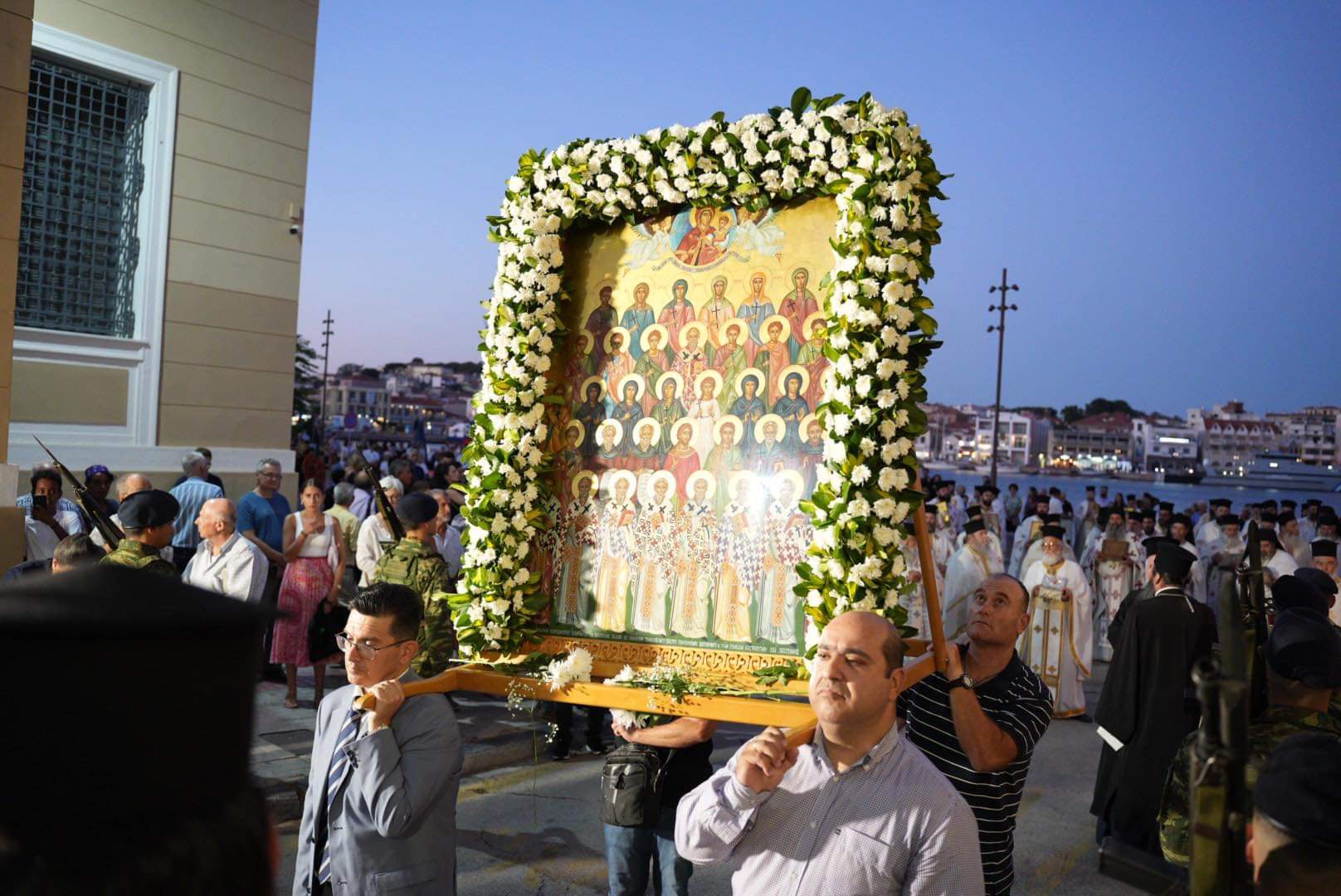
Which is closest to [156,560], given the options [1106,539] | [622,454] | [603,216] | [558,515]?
[558,515]

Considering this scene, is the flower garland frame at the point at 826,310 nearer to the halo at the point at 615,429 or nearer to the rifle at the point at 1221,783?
the halo at the point at 615,429

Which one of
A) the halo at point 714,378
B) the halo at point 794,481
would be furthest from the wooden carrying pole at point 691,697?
the halo at point 714,378

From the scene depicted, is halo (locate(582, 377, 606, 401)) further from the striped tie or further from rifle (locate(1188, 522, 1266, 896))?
rifle (locate(1188, 522, 1266, 896))

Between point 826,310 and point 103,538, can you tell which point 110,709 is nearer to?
point 826,310

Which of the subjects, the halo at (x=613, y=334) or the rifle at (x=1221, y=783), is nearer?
the rifle at (x=1221, y=783)

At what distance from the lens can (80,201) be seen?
12109 millimetres

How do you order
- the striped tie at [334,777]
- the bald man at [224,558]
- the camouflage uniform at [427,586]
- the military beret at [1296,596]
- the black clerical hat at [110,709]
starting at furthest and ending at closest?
the bald man at [224,558] < the camouflage uniform at [427,586] < the military beret at [1296,596] < the striped tie at [334,777] < the black clerical hat at [110,709]

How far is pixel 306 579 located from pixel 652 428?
5.79 m

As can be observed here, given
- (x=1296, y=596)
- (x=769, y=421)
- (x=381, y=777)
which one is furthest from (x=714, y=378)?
(x=1296, y=596)

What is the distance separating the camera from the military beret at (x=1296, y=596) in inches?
216

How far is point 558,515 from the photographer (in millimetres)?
4914

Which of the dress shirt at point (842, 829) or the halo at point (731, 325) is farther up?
the halo at point (731, 325)

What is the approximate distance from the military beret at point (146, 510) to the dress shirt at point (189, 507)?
4.05 metres

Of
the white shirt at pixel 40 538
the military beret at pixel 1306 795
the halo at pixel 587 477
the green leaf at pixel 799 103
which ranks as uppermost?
the green leaf at pixel 799 103
